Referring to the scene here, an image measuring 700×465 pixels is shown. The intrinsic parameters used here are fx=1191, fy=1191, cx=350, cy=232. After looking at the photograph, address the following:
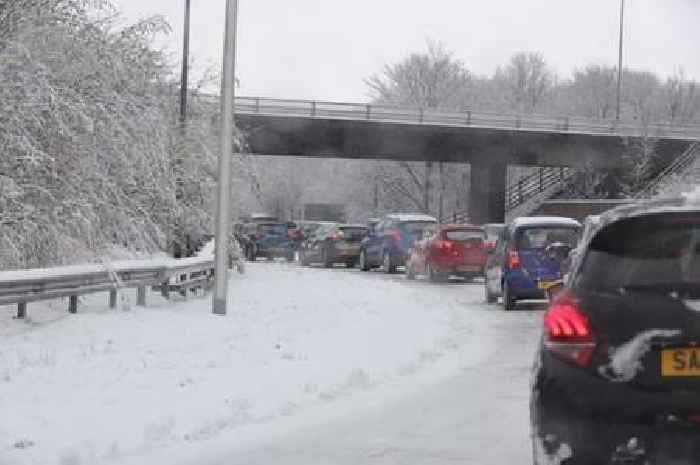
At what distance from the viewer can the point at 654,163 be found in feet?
200

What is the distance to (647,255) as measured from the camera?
552 centimetres

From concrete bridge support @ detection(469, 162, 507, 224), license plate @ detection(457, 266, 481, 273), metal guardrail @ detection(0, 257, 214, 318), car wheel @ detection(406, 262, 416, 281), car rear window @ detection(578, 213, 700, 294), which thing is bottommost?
car wheel @ detection(406, 262, 416, 281)

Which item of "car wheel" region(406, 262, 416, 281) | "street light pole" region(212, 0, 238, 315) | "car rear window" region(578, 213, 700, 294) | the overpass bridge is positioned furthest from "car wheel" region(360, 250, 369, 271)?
"car rear window" region(578, 213, 700, 294)

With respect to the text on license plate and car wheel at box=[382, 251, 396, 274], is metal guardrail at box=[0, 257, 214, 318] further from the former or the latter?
car wheel at box=[382, 251, 396, 274]

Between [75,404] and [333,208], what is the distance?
9486 centimetres

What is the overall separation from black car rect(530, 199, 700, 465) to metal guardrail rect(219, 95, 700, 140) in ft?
155

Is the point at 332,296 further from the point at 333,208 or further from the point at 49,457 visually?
the point at 333,208

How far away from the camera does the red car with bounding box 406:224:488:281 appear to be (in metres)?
30.1

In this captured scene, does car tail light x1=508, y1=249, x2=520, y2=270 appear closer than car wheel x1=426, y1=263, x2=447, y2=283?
Yes

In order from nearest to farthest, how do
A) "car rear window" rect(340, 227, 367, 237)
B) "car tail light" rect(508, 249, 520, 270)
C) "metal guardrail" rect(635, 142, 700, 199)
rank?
"car tail light" rect(508, 249, 520, 270) < "car rear window" rect(340, 227, 367, 237) < "metal guardrail" rect(635, 142, 700, 199)

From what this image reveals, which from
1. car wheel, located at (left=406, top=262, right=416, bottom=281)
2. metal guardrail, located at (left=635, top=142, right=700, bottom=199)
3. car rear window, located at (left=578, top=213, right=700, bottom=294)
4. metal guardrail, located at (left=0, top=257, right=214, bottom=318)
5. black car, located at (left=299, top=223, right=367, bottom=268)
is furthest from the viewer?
metal guardrail, located at (left=635, top=142, right=700, bottom=199)

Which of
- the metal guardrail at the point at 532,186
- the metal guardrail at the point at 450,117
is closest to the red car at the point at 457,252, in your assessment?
the metal guardrail at the point at 450,117

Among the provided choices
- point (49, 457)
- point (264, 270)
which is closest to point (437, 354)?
point (49, 457)

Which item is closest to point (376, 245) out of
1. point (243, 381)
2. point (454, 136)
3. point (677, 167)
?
point (454, 136)
